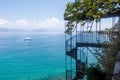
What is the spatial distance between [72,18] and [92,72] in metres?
3.03

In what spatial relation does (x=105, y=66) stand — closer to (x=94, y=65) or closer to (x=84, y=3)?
(x=94, y=65)

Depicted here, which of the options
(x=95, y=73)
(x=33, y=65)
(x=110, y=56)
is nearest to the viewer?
(x=110, y=56)

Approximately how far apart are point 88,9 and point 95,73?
11.2 feet

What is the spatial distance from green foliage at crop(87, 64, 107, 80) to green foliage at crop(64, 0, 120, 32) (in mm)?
2637

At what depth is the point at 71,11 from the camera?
1308 centimetres

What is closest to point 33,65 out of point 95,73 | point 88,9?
point 95,73

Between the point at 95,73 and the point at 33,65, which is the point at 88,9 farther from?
the point at 33,65

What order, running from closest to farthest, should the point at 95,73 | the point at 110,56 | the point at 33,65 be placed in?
1. the point at 110,56
2. the point at 95,73
3. the point at 33,65

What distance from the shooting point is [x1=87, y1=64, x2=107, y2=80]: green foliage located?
1330 cm

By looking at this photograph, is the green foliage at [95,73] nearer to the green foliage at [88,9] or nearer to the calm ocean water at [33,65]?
the green foliage at [88,9]

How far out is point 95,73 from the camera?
44.1ft

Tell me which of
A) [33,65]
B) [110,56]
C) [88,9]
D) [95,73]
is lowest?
[33,65]

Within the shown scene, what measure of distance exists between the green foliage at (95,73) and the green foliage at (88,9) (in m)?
2.64

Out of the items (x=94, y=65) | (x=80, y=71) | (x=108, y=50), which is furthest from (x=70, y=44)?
(x=108, y=50)
